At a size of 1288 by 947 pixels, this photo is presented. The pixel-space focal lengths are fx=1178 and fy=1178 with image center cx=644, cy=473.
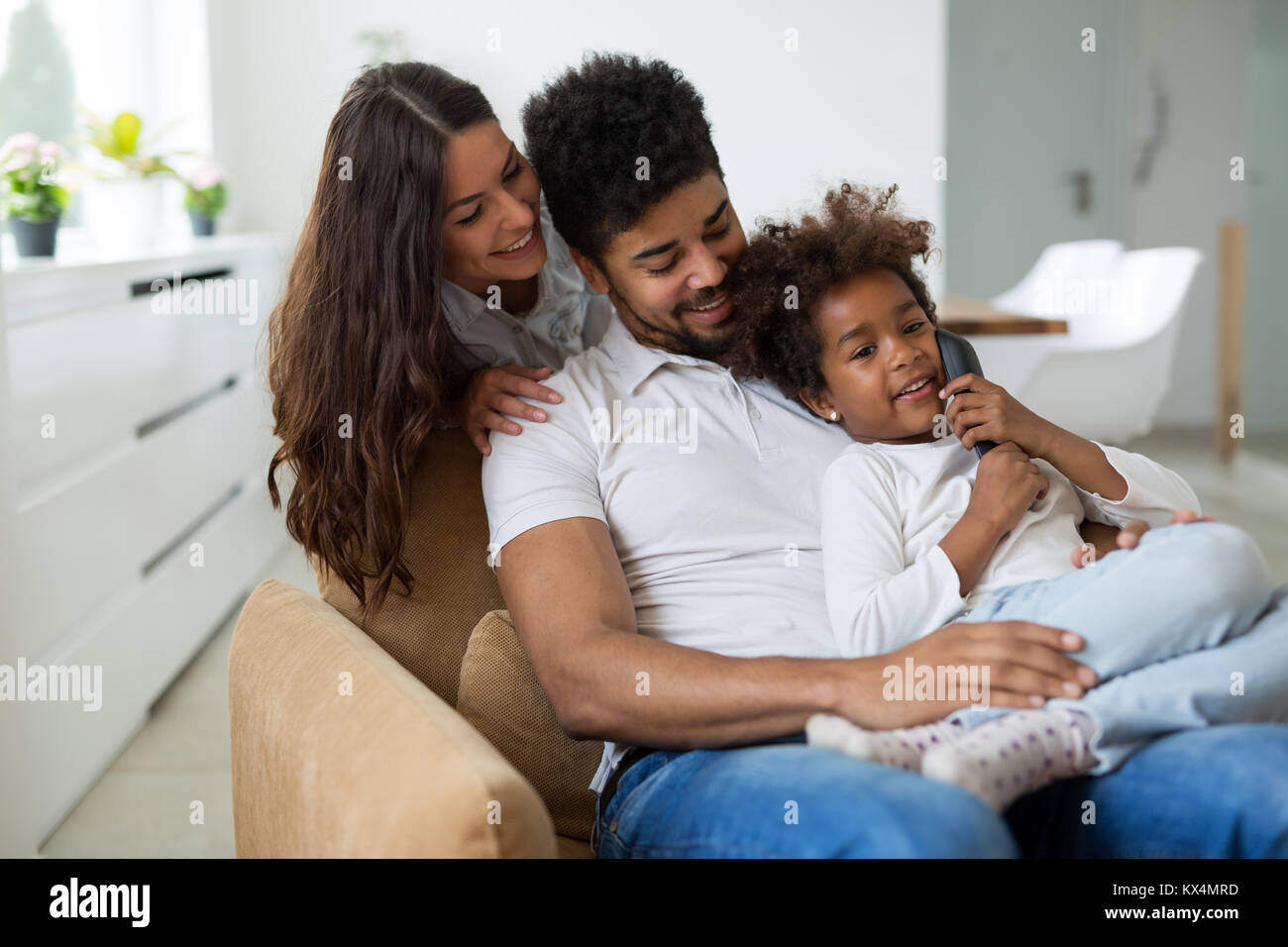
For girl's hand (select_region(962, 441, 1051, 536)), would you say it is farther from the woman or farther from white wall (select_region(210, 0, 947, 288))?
white wall (select_region(210, 0, 947, 288))

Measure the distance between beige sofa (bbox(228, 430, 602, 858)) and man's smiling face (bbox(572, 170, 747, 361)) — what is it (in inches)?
11.7

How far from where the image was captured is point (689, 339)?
147cm


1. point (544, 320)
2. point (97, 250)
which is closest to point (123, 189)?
point (97, 250)

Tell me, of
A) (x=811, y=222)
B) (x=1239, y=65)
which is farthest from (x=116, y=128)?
(x=1239, y=65)

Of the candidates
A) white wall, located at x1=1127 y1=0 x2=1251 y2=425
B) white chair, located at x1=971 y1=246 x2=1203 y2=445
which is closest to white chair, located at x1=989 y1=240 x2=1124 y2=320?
white chair, located at x1=971 y1=246 x2=1203 y2=445

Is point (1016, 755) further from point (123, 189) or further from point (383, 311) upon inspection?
point (123, 189)

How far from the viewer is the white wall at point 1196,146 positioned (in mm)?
5891

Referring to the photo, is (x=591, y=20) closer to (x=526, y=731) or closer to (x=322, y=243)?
(x=322, y=243)

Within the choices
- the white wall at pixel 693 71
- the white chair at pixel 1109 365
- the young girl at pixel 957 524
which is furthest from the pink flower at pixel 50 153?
the white chair at pixel 1109 365

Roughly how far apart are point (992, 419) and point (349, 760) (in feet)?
2.49

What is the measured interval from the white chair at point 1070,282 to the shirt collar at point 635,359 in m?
3.30

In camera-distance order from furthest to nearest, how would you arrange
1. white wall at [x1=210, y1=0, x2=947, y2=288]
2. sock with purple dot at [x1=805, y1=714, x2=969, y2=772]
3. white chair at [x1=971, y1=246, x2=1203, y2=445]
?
white wall at [x1=210, y1=0, x2=947, y2=288] → white chair at [x1=971, y1=246, x2=1203, y2=445] → sock with purple dot at [x1=805, y1=714, x2=969, y2=772]

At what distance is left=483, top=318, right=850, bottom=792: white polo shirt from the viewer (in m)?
1.27
